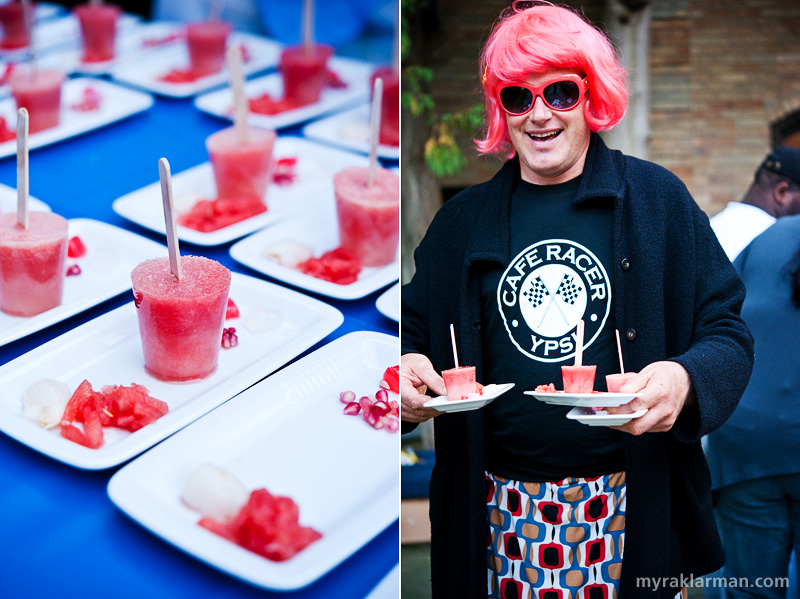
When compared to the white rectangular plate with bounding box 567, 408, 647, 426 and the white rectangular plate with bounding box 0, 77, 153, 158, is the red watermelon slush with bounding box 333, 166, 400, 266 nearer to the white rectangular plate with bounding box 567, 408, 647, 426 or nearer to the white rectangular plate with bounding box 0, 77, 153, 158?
the white rectangular plate with bounding box 567, 408, 647, 426

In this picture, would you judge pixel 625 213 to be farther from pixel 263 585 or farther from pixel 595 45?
pixel 263 585

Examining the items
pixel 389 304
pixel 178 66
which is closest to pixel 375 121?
pixel 389 304

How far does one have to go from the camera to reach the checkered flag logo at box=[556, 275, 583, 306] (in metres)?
1.43

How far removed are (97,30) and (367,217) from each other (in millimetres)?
1653

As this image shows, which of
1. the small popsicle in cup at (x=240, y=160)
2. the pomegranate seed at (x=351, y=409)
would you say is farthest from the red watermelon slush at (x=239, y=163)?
the pomegranate seed at (x=351, y=409)

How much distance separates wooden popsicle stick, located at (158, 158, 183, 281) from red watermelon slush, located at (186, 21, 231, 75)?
1565mm

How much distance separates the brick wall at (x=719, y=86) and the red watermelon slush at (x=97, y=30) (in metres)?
2.21

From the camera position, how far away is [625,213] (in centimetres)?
145

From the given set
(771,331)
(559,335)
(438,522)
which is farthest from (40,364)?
(771,331)

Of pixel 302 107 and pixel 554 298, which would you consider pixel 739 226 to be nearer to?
pixel 554 298

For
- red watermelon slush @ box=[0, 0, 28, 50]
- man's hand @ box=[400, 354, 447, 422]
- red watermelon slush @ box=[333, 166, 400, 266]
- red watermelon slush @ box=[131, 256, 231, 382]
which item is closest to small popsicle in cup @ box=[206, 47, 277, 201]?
red watermelon slush @ box=[333, 166, 400, 266]

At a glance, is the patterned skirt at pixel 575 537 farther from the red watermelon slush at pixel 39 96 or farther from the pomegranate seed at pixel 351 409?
the red watermelon slush at pixel 39 96

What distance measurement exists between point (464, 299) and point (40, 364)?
0.80 metres

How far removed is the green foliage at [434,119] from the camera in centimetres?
227
